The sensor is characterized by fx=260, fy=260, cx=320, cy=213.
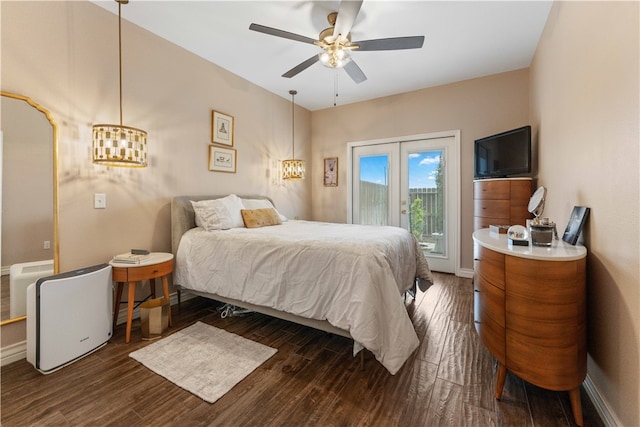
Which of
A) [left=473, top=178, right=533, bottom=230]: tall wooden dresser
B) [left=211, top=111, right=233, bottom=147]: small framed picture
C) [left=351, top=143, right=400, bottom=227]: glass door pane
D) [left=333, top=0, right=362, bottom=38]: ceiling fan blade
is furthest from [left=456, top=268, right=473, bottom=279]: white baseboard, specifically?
[left=211, top=111, right=233, bottom=147]: small framed picture

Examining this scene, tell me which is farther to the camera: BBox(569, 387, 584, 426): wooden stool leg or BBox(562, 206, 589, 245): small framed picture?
BBox(562, 206, 589, 245): small framed picture

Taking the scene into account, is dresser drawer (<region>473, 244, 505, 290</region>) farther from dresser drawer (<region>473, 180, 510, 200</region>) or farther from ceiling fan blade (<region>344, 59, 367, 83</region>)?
ceiling fan blade (<region>344, 59, 367, 83</region>)

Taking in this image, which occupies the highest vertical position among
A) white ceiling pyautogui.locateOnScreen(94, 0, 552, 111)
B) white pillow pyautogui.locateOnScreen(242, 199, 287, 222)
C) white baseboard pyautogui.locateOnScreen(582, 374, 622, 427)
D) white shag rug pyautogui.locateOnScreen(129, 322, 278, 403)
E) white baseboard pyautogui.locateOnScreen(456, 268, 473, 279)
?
white ceiling pyautogui.locateOnScreen(94, 0, 552, 111)

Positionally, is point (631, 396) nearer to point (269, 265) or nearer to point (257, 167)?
point (269, 265)

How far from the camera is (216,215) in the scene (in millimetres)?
2707

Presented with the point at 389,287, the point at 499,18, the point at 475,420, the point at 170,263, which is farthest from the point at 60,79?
the point at 499,18

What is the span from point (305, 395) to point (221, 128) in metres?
3.08

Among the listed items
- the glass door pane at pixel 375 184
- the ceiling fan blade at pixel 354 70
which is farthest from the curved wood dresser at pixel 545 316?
the glass door pane at pixel 375 184

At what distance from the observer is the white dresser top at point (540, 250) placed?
1.29 m

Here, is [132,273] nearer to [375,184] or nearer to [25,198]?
[25,198]

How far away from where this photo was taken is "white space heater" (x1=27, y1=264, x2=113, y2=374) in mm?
1674

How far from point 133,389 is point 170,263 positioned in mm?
990

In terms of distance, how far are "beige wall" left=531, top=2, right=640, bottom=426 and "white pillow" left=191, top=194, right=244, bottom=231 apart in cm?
284

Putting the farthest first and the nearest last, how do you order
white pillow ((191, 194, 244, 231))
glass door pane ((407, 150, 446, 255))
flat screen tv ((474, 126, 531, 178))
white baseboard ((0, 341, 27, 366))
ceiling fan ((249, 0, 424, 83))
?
glass door pane ((407, 150, 446, 255)), flat screen tv ((474, 126, 531, 178)), white pillow ((191, 194, 244, 231)), ceiling fan ((249, 0, 424, 83)), white baseboard ((0, 341, 27, 366))
